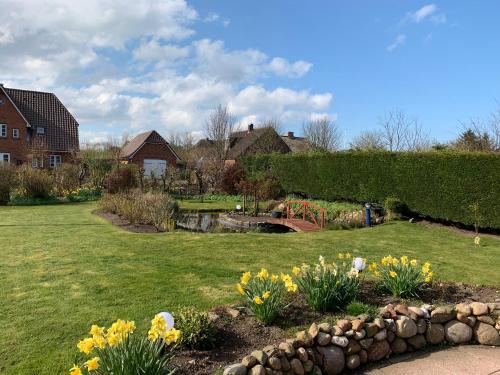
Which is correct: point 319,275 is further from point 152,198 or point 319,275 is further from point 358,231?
point 152,198

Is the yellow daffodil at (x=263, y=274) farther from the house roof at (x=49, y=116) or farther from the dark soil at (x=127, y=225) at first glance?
the house roof at (x=49, y=116)

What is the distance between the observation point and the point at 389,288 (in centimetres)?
522

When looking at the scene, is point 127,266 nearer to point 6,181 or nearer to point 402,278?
point 402,278

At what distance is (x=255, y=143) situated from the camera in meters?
37.2

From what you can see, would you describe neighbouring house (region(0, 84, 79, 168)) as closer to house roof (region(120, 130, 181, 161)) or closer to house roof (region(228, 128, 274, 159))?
house roof (region(120, 130, 181, 161))

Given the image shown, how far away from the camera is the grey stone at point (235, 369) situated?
3178mm

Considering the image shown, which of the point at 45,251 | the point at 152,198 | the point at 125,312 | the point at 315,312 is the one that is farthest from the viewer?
the point at 152,198

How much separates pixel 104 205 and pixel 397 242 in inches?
430

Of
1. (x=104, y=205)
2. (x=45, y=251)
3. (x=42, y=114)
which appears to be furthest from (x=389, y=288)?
(x=42, y=114)

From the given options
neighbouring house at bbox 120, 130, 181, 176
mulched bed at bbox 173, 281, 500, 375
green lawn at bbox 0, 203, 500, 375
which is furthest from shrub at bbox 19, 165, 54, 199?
neighbouring house at bbox 120, 130, 181, 176

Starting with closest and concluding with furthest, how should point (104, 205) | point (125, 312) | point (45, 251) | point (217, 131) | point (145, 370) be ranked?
point (145, 370), point (125, 312), point (45, 251), point (104, 205), point (217, 131)

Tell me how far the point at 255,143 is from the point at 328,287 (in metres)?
33.1

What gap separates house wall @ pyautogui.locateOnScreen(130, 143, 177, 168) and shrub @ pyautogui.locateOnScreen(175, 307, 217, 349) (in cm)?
3841

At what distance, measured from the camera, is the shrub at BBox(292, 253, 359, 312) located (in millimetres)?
4512
